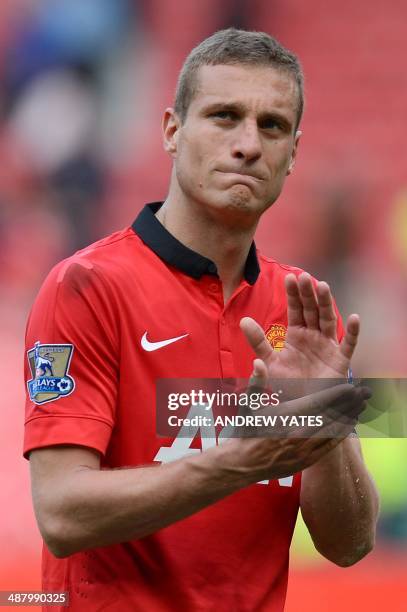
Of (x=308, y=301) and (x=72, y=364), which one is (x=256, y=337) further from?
(x=72, y=364)

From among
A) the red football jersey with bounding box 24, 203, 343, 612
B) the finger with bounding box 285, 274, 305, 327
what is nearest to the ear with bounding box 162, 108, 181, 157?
the red football jersey with bounding box 24, 203, 343, 612

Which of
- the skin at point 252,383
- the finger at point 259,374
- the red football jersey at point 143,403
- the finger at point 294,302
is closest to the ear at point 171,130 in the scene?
the skin at point 252,383

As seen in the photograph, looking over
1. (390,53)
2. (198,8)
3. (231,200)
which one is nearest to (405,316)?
(390,53)

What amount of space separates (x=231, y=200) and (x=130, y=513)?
0.64 m

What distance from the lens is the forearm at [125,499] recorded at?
162cm

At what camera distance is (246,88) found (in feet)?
6.57

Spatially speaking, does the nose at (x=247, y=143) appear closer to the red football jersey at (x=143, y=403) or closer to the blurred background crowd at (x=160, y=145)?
the red football jersey at (x=143, y=403)

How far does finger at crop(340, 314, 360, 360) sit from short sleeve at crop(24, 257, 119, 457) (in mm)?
429

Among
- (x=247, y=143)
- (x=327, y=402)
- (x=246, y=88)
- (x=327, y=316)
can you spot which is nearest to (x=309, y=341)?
(x=327, y=316)

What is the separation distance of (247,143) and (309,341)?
1.43 ft

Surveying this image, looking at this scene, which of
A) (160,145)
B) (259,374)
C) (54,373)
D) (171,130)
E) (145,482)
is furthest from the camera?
(160,145)

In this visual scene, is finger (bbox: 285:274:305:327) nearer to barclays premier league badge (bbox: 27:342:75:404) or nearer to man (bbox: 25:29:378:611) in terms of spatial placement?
man (bbox: 25:29:378:611)

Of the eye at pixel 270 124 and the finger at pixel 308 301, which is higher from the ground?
the eye at pixel 270 124

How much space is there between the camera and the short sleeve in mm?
1775
